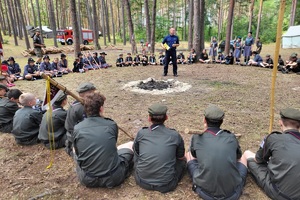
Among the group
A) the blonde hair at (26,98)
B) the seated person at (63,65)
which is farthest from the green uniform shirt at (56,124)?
the seated person at (63,65)

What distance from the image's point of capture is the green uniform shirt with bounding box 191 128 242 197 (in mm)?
2715

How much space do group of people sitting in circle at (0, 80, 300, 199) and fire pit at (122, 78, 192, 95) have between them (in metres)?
4.76

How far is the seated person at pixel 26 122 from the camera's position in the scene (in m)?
4.34

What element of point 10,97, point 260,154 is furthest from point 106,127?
point 10,97

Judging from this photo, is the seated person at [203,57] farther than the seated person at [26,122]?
Yes

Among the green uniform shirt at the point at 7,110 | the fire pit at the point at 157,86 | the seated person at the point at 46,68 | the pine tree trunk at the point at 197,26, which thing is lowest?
the fire pit at the point at 157,86

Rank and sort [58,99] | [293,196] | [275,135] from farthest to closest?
[58,99], [275,135], [293,196]

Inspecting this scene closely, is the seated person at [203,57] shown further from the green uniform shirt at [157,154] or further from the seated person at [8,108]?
the green uniform shirt at [157,154]

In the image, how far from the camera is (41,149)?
437 cm

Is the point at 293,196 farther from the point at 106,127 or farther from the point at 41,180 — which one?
the point at 41,180

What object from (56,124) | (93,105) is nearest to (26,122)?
(56,124)

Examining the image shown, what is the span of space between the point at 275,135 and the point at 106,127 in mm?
2045

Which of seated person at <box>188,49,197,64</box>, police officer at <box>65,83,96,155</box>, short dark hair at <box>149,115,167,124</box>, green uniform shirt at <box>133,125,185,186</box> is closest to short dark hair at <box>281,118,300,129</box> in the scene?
green uniform shirt at <box>133,125,185,186</box>

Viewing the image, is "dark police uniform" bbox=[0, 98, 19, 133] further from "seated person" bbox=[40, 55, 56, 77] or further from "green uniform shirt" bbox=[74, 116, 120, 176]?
"seated person" bbox=[40, 55, 56, 77]
